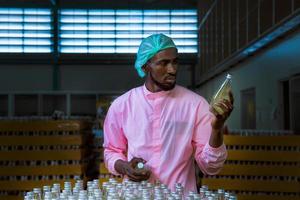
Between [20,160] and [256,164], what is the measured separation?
110 inches

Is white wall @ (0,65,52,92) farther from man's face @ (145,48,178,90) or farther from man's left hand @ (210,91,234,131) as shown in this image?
man's left hand @ (210,91,234,131)

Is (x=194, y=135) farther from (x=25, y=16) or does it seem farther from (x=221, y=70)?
(x=25, y=16)

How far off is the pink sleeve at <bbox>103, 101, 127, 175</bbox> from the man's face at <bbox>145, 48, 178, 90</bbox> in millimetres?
338

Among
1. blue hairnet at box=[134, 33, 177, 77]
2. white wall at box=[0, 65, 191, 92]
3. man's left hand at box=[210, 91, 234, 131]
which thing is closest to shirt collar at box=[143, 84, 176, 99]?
blue hairnet at box=[134, 33, 177, 77]

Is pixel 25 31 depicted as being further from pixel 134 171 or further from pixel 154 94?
pixel 134 171

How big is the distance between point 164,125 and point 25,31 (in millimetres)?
13462

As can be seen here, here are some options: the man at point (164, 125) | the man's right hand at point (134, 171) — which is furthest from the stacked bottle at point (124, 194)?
the man at point (164, 125)

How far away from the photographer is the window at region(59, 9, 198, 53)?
15.0 metres

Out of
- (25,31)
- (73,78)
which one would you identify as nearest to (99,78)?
(73,78)

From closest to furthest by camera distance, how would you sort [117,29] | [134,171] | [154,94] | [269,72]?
1. [134,171]
2. [154,94]
3. [269,72]
4. [117,29]

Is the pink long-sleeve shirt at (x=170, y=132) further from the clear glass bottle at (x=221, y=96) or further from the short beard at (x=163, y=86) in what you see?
the clear glass bottle at (x=221, y=96)

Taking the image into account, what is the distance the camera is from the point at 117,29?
15102mm

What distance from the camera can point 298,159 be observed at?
5062 millimetres

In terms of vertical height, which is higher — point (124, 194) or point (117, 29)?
point (117, 29)
